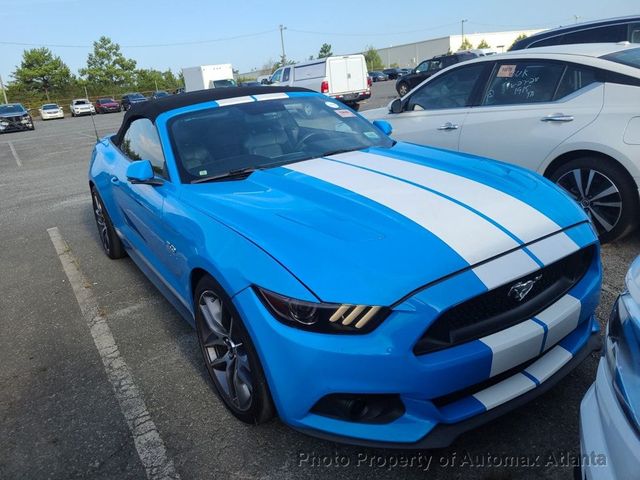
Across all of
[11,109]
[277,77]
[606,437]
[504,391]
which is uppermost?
[11,109]

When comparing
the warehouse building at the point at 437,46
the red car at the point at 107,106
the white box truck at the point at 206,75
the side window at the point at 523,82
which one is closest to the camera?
the side window at the point at 523,82

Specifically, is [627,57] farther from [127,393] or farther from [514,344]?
[127,393]

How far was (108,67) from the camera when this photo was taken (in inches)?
2630

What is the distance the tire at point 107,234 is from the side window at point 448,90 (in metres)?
3.31

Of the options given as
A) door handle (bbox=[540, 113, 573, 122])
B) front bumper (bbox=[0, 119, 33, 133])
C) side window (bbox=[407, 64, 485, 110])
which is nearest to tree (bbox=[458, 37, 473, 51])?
front bumper (bbox=[0, 119, 33, 133])

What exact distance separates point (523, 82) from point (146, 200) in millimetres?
3440

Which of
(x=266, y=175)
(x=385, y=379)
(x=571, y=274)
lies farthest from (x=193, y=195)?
(x=571, y=274)

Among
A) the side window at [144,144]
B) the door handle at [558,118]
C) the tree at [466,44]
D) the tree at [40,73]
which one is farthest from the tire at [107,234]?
the tree at [466,44]

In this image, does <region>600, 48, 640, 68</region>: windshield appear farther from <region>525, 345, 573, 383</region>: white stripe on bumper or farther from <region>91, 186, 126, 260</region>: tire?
<region>91, 186, 126, 260</region>: tire

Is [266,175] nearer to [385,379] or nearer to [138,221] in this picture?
[138,221]

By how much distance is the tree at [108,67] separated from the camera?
64750 millimetres

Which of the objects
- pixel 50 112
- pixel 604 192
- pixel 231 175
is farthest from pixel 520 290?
pixel 50 112

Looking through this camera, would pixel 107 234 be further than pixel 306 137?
Yes

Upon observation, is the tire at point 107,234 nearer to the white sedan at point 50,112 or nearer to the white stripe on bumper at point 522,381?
the white stripe on bumper at point 522,381
